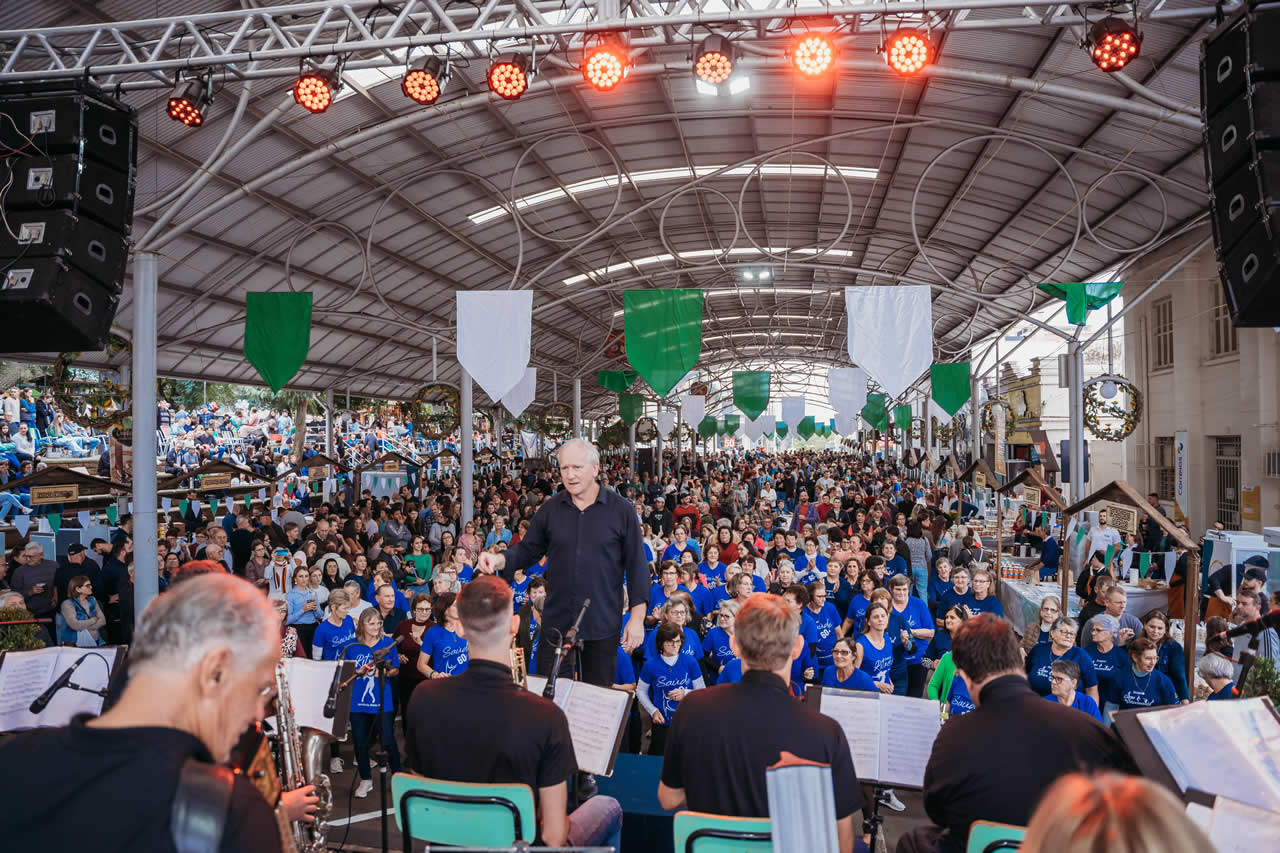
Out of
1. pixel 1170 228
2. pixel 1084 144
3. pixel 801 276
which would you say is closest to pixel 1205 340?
pixel 1170 228

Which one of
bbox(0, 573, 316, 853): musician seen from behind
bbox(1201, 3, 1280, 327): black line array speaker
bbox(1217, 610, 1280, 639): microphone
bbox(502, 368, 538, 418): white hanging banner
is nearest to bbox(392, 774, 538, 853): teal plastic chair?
bbox(0, 573, 316, 853): musician seen from behind

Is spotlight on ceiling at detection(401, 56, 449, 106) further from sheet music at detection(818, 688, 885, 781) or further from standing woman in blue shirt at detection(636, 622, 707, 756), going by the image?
sheet music at detection(818, 688, 885, 781)

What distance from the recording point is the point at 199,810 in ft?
4.10

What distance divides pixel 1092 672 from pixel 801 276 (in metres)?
23.2

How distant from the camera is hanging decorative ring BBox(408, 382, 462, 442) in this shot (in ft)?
54.6

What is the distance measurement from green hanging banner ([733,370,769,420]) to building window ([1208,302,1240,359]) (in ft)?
30.2

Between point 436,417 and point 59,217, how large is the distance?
42.6 ft

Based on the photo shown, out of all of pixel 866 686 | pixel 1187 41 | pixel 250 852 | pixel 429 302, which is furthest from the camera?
pixel 429 302

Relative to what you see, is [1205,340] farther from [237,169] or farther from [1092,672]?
[237,169]

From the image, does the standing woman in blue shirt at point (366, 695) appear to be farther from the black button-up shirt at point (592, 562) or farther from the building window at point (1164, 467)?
the building window at point (1164, 467)

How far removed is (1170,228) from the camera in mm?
15492

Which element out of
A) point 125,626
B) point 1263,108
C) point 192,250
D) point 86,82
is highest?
point 192,250

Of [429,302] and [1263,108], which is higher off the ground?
[429,302]

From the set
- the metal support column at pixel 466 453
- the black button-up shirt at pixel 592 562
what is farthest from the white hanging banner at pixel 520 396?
the black button-up shirt at pixel 592 562
